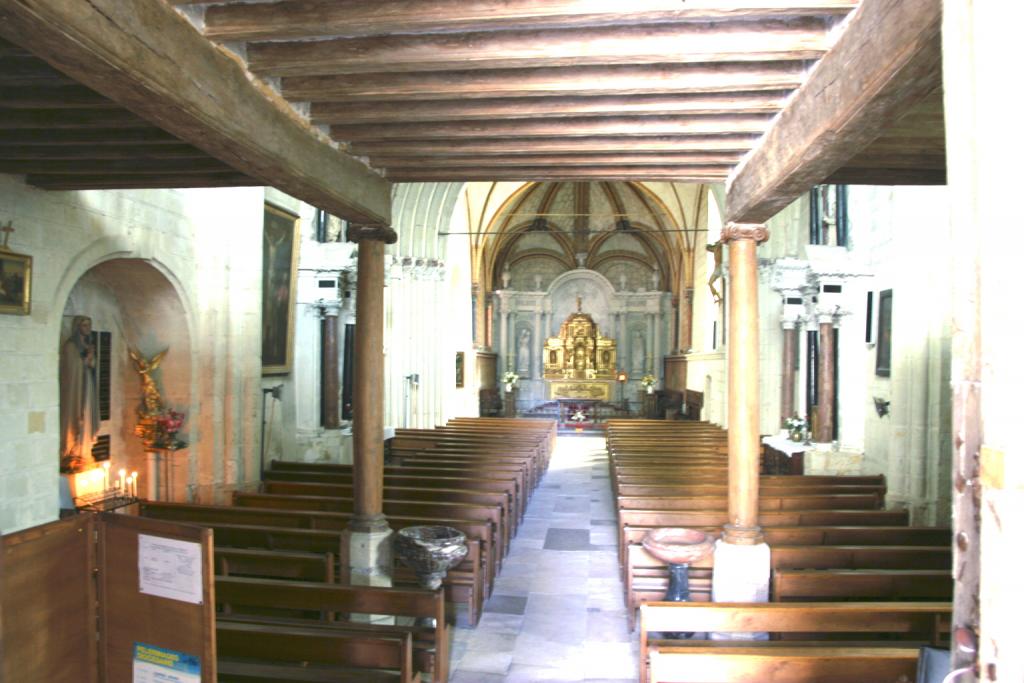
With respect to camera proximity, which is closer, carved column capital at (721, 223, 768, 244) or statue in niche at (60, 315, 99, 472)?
carved column capital at (721, 223, 768, 244)

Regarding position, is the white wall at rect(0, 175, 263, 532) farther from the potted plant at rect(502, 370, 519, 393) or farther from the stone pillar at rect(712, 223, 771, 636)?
the potted plant at rect(502, 370, 519, 393)

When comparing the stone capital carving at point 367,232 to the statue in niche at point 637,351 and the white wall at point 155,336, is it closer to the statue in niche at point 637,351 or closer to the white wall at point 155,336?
the white wall at point 155,336

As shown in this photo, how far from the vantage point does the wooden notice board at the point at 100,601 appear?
8.48 feet

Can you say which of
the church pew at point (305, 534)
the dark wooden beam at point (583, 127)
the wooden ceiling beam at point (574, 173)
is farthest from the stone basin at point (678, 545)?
the dark wooden beam at point (583, 127)

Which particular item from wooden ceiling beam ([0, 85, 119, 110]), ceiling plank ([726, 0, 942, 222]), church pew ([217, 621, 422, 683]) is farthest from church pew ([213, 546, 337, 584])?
ceiling plank ([726, 0, 942, 222])

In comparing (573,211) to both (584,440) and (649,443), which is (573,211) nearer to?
Result: (584,440)

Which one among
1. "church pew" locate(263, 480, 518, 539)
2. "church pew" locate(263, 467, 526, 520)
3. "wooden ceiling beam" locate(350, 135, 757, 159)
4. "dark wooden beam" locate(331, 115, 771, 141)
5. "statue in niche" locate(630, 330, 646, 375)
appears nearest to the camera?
"dark wooden beam" locate(331, 115, 771, 141)

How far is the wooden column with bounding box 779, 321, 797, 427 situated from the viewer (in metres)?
12.5

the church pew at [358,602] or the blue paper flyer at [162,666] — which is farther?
the church pew at [358,602]

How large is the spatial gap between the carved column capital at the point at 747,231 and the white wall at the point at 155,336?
594 cm

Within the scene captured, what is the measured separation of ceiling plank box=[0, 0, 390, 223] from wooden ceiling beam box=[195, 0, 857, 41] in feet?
0.72

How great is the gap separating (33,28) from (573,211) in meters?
24.8

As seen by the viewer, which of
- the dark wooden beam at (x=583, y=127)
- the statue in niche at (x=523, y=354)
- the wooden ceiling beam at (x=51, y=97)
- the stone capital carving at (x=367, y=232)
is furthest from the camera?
the statue in niche at (x=523, y=354)

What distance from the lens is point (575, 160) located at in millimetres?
5535
